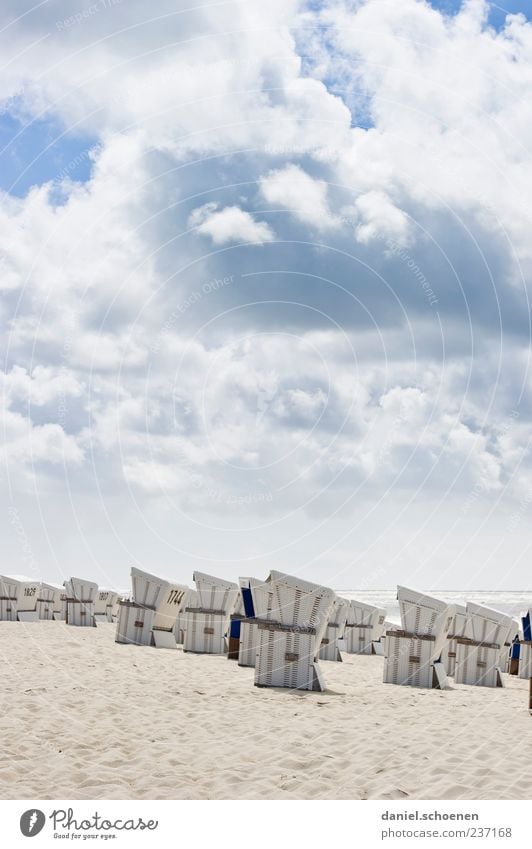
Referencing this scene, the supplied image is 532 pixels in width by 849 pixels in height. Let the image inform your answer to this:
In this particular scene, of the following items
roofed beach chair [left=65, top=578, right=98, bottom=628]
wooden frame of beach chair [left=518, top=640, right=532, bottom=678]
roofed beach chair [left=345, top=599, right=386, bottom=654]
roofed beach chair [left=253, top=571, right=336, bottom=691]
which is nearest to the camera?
Result: roofed beach chair [left=253, top=571, right=336, bottom=691]

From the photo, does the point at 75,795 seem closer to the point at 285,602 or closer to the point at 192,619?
the point at 285,602

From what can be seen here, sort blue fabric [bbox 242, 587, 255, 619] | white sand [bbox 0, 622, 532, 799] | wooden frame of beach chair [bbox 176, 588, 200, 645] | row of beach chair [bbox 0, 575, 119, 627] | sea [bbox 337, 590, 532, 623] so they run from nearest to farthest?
white sand [bbox 0, 622, 532, 799]
blue fabric [bbox 242, 587, 255, 619]
wooden frame of beach chair [bbox 176, 588, 200, 645]
row of beach chair [bbox 0, 575, 119, 627]
sea [bbox 337, 590, 532, 623]

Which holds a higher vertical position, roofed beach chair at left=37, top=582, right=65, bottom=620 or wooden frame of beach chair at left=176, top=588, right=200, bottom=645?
wooden frame of beach chair at left=176, top=588, right=200, bottom=645

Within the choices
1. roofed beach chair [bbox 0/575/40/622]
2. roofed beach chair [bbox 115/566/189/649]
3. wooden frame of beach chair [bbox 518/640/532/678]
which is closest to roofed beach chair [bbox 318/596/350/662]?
roofed beach chair [bbox 115/566/189/649]

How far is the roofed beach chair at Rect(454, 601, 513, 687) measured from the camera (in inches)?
755

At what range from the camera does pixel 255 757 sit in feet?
29.5

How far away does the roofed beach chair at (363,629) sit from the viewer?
29.7 m

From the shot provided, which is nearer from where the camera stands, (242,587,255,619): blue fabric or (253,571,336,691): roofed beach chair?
(253,571,336,691): roofed beach chair

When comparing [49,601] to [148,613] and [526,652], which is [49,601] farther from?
[526,652]

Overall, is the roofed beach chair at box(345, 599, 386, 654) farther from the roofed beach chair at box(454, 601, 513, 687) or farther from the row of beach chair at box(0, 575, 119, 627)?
the row of beach chair at box(0, 575, 119, 627)

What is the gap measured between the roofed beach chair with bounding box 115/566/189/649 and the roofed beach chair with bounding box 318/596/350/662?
4964 millimetres

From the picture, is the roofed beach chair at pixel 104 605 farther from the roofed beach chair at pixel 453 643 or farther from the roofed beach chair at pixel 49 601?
the roofed beach chair at pixel 453 643
